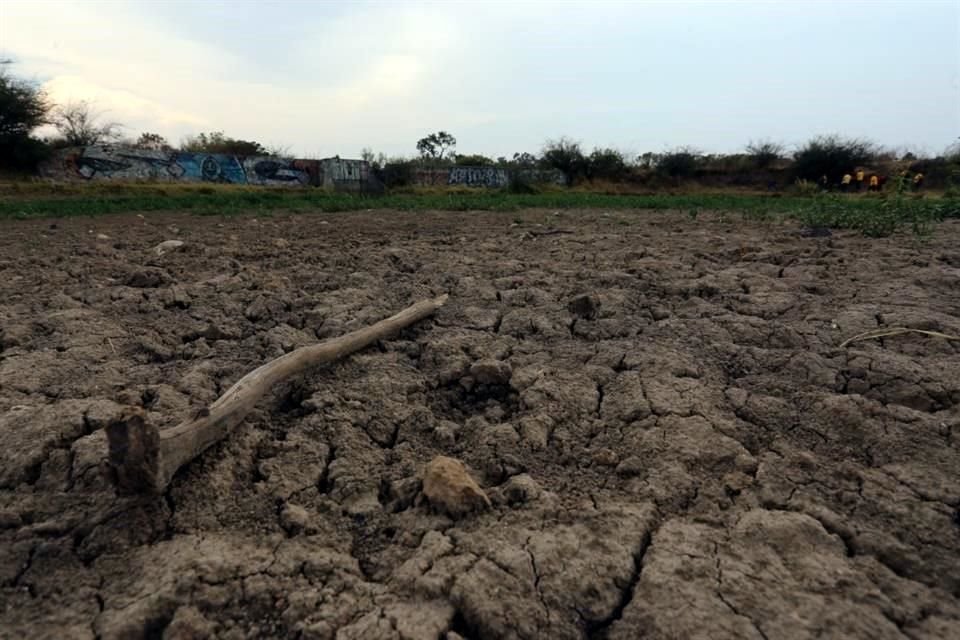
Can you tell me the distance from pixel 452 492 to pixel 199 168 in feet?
78.6

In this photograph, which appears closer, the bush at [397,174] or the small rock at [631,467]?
the small rock at [631,467]

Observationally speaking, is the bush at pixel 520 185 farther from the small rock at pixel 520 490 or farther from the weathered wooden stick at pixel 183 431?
the small rock at pixel 520 490

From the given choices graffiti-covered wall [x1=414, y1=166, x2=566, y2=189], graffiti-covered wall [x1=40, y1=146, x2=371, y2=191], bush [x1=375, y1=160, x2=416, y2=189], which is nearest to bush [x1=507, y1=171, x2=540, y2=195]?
graffiti-covered wall [x1=414, y1=166, x2=566, y2=189]

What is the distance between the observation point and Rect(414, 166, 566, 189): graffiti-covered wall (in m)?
25.2

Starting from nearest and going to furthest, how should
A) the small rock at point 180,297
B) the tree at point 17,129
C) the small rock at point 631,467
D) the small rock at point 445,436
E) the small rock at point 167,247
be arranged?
the small rock at point 631,467, the small rock at point 445,436, the small rock at point 180,297, the small rock at point 167,247, the tree at point 17,129

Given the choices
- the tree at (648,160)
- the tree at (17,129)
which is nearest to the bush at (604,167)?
the tree at (648,160)

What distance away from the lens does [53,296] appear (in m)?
3.48

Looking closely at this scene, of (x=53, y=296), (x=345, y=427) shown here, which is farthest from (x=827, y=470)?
(x=53, y=296)

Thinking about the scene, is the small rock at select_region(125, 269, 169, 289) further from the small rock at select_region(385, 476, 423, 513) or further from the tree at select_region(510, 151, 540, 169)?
the tree at select_region(510, 151, 540, 169)

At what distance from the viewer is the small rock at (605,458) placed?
73.9 inches

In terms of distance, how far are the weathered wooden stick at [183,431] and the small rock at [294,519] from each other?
1.18 feet

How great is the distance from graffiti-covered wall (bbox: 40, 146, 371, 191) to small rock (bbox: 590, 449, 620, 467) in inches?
899

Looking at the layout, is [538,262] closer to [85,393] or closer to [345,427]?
[345,427]

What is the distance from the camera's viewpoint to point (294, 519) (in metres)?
1.62
